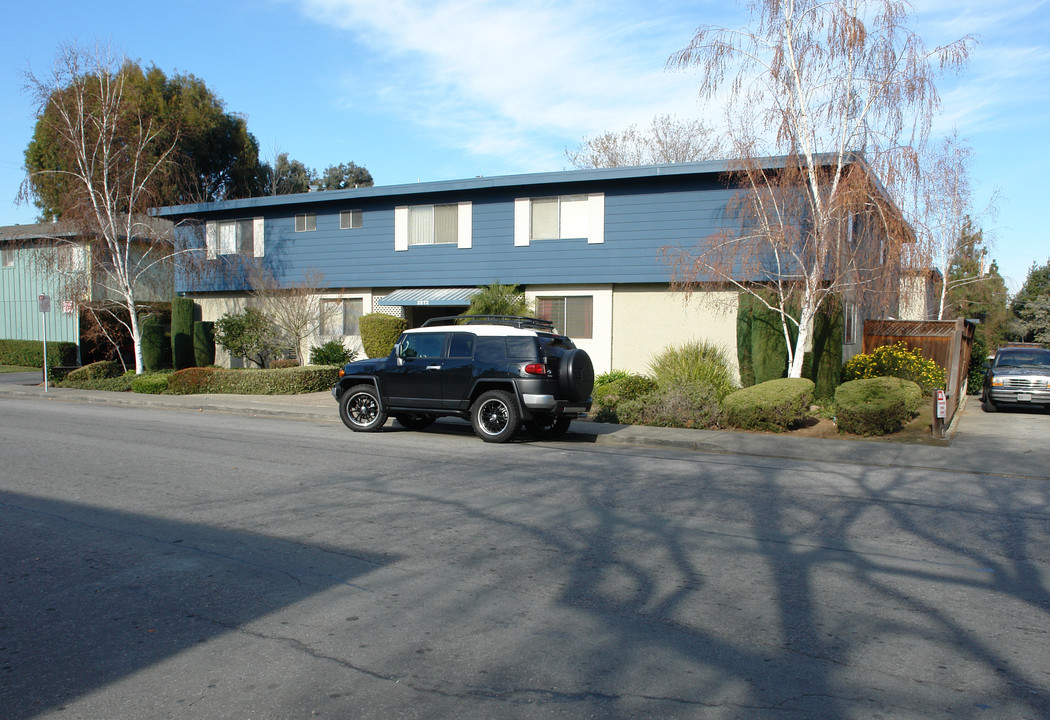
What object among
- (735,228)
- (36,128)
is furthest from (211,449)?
(36,128)

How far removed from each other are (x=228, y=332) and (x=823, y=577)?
2245cm

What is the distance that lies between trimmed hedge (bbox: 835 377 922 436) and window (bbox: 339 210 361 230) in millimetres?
16173

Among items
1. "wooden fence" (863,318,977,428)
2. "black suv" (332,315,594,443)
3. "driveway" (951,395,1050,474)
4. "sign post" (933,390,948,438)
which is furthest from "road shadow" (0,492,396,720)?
"wooden fence" (863,318,977,428)

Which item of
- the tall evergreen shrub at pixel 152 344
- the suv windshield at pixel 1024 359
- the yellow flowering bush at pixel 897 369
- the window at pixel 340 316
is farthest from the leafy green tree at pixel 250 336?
the suv windshield at pixel 1024 359

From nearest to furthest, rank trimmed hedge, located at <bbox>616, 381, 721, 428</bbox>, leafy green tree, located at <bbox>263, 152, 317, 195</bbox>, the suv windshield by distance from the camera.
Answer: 1. trimmed hedge, located at <bbox>616, 381, 721, 428</bbox>
2. the suv windshield
3. leafy green tree, located at <bbox>263, 152, 317, 195</bbox>

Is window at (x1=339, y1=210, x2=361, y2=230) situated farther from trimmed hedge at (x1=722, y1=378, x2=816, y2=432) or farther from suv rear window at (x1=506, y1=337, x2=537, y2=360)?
trimmed hedge at (x1=722, y1=378, x2=816, y2=432)

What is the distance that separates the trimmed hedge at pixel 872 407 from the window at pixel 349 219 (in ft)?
53.1

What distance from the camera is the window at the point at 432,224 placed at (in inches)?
924

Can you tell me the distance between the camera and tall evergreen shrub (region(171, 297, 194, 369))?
2769 centimetres

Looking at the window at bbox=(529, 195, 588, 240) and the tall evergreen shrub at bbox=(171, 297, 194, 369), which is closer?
the window at bbox=(529, 195, 588, 240)

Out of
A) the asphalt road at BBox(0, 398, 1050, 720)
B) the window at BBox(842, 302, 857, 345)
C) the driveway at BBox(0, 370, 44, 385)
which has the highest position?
the window at BBox(842, 302, 857, 345)

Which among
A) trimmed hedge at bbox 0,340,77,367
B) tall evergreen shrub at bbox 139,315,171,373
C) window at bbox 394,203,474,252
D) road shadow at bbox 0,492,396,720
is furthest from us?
trimmed hedge at bbox 0,340,77,367

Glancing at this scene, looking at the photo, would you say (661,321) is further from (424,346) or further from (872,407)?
(424,346)

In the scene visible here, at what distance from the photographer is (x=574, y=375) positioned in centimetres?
1287
